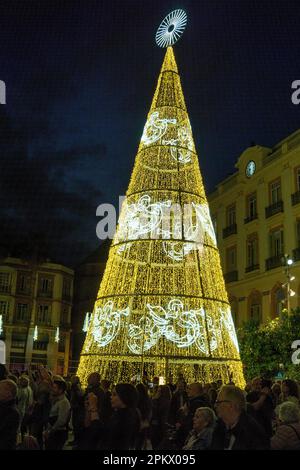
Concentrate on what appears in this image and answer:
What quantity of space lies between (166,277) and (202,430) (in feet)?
31.3

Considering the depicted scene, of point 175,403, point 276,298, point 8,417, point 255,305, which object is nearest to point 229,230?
point 255,305

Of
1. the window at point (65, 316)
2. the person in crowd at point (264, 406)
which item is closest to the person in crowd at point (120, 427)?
the person in crowd at point (264, 406)

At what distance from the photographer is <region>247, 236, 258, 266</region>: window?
81.8 feet

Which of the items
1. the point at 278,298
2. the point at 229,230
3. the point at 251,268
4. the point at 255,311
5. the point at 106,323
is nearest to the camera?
the point at 106,323

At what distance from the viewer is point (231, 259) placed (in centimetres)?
2712

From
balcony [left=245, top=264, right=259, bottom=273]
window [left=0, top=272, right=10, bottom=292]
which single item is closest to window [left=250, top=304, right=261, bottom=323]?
balcony [left=245, top=264, right=259, bottom=273]

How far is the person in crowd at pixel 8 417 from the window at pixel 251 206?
72.1 ft

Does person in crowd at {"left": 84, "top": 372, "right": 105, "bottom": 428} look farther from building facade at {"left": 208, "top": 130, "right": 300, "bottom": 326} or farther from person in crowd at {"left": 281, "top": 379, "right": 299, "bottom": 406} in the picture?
building facade at {"left": 208, "top": 130, "right": 300, "bottom": 326}

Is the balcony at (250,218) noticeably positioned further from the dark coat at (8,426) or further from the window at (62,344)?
the window at (62,344)

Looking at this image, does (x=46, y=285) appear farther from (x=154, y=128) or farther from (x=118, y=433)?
(x=118, y=433)

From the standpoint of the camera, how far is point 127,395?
14.1 feet

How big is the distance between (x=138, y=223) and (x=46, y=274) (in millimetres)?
37072

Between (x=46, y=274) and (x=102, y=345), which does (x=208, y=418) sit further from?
(x=46, y=274)
